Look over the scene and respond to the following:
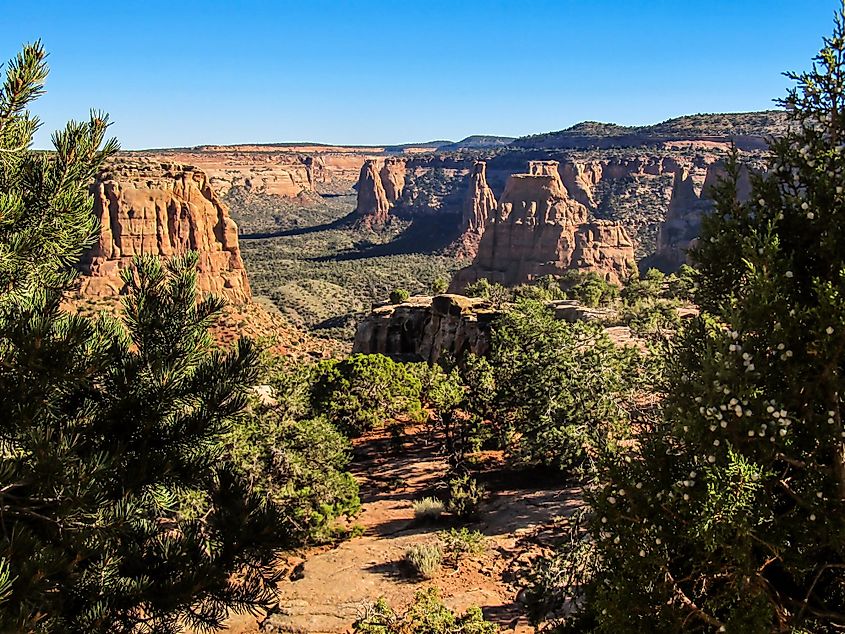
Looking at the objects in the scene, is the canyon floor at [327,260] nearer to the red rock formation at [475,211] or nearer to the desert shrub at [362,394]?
the red rock formation at [475,211]

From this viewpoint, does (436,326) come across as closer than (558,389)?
No

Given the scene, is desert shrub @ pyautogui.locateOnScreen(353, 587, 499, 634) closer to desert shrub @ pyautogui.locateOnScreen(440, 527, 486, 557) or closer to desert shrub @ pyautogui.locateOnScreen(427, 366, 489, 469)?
desert shrub @ pyautogui.locateOnScreen(440, 527, 486, 557)

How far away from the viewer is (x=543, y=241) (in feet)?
284

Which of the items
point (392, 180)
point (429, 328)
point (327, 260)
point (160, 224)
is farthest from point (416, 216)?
point (429, 328)

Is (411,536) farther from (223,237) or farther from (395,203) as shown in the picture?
(395,203)

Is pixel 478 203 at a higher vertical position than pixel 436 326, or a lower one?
higher

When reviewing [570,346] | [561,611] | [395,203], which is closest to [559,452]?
[570,346]

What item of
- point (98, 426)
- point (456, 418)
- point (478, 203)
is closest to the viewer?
point (98, 426)

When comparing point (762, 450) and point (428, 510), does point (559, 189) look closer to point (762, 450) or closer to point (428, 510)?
point (428, 510)

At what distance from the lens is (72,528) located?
5.67m

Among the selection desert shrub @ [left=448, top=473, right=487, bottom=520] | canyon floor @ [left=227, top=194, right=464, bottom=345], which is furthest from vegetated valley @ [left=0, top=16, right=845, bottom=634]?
canyon floor @ [left=227, top=194, right=464, bottom=345]

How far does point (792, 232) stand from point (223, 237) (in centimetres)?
7261

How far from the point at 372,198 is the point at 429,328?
410ft

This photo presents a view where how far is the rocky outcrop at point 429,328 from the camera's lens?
32.8m
